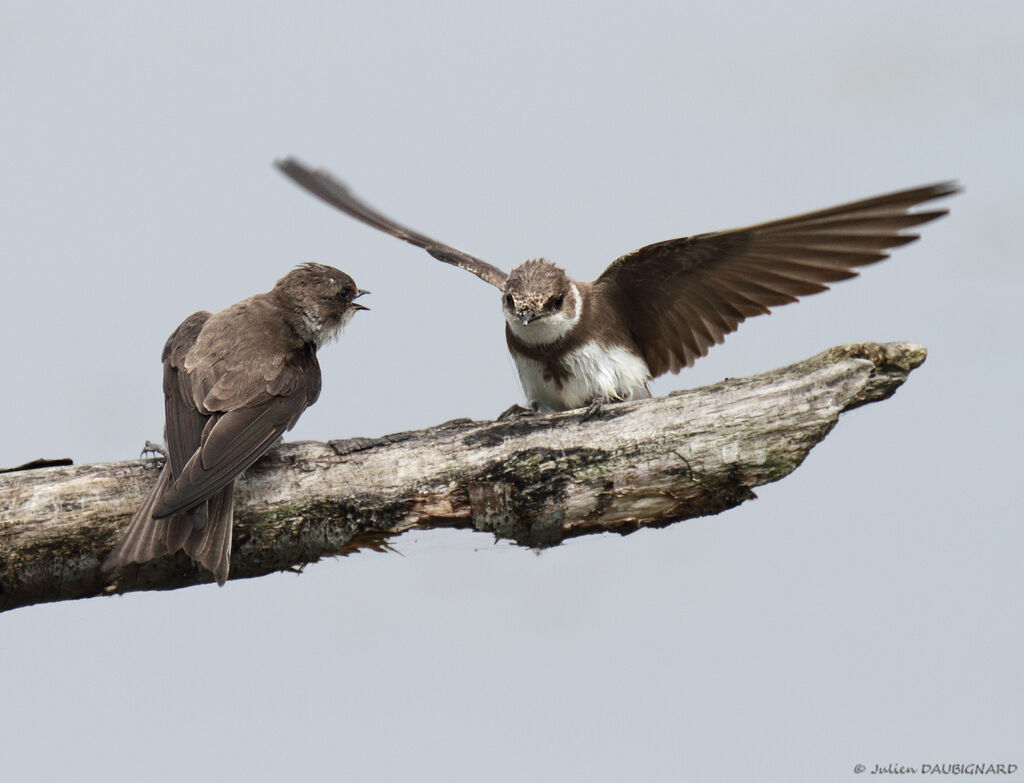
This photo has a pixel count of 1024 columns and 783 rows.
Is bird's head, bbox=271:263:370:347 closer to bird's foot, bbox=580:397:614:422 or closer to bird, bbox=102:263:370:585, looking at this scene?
bird, bbox=102:263:370:585

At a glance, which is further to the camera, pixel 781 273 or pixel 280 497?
pixel 781 273

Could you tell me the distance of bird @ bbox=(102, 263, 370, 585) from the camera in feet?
14.6

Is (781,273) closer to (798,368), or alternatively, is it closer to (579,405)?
(798,368)

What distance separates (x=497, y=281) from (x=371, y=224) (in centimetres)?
153

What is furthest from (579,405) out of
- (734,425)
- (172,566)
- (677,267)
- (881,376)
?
(172,566)

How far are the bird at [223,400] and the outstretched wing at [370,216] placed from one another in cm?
93

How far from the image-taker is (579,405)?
5.73 metres

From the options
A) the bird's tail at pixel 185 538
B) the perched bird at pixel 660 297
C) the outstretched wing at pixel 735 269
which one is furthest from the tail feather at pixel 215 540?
the outstretched wing at pixel 735 269

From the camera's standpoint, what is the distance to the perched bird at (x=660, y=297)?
513 centimetres

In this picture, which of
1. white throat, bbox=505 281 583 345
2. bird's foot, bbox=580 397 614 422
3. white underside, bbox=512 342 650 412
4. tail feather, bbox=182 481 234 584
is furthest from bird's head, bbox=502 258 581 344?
tail feather, bbox=182 481 234 584

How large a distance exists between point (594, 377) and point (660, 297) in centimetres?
51

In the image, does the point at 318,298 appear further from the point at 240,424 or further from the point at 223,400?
the point at 240,424

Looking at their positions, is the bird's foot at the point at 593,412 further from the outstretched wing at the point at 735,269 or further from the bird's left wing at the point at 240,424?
the bird's left wing at the point at 240,424

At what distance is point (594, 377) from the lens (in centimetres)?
561
